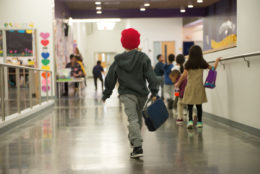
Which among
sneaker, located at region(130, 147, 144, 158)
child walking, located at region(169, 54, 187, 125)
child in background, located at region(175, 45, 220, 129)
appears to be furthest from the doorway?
sneaker, located at region(130, 147, 144, 158)

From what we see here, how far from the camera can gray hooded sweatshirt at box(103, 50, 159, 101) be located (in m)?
3.12

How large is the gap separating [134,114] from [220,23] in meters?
12.7

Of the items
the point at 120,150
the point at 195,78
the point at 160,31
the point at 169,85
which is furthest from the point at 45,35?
the point at 160,31

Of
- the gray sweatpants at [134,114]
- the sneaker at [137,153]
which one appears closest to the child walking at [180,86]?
the gray sweatpants at [134,114]

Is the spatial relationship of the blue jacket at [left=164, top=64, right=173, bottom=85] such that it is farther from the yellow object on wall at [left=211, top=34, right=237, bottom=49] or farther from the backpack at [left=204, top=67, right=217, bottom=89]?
the backpack at [left=204, top=67, right=217, bottom=89]

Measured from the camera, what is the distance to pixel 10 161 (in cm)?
301

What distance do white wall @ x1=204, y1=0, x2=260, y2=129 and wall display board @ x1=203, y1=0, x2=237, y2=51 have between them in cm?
809

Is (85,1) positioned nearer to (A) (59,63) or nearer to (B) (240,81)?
(A) (59,63)

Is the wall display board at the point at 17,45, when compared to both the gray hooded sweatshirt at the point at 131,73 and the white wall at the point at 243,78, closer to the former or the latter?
the white wall at the point at 243,78

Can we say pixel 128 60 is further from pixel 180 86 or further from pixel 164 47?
pixel 164 47

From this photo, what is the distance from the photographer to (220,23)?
14828 mm

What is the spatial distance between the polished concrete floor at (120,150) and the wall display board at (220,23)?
9.10 m

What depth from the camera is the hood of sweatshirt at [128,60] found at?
3.12 m

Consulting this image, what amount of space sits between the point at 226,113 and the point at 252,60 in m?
1.19
